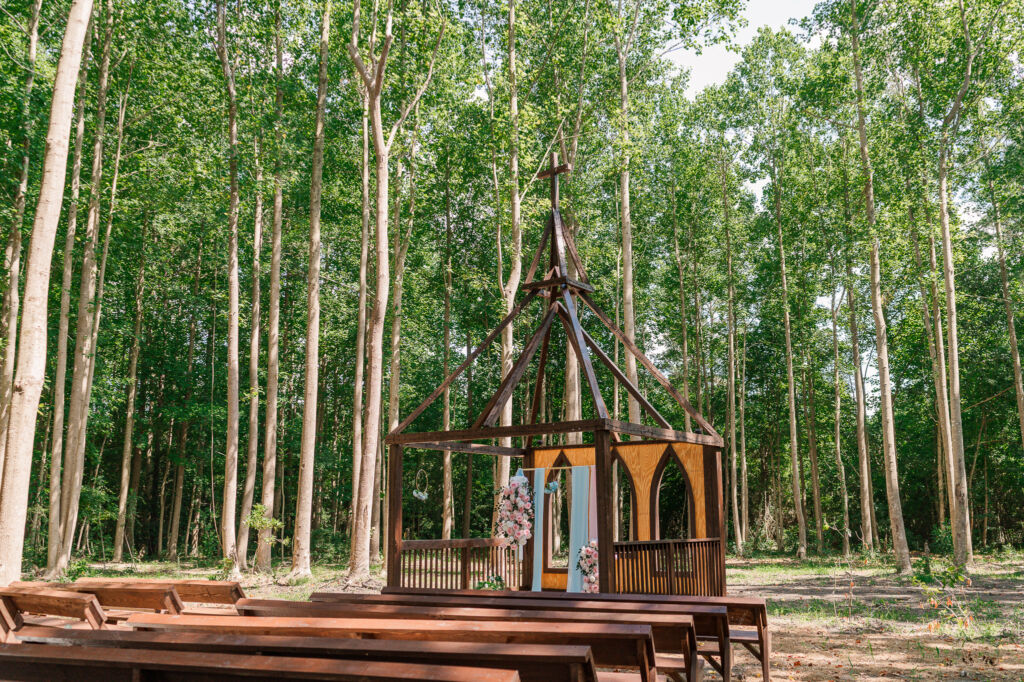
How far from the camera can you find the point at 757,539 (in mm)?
26703

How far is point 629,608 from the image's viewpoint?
167 inches

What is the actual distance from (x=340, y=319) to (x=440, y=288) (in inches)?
135

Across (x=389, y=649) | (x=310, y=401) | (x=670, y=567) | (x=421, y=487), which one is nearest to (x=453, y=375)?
(x=670, y=567)

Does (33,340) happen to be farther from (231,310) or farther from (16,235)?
(16,235)

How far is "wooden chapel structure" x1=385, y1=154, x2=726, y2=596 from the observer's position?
23.9ft

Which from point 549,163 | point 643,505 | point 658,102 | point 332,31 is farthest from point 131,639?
point 658,102

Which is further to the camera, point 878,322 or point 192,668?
point 878,322

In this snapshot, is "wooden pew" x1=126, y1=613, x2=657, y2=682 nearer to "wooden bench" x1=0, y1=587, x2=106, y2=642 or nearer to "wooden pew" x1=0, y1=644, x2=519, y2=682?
"wooden pew" x1=0, y1=644, x2=519, y2=682

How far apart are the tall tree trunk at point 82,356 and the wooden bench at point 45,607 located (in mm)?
9953

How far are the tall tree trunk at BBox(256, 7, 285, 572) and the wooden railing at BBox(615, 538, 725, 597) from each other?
838 cm

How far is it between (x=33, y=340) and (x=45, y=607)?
9.39ft

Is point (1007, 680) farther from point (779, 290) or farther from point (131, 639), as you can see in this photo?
point (779, 290)

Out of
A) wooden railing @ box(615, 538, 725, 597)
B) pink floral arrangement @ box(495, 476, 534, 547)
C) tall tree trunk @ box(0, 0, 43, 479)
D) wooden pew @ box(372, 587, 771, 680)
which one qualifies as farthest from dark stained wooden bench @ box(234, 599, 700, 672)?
tall tree trunk @ box(0, 0, 43, 479)

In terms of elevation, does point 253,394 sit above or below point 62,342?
below
